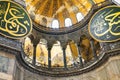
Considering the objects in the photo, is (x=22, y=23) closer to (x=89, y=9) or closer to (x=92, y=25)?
(x=92, y=25)

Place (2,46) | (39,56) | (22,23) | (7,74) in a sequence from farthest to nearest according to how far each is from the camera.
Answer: (39,56) → (22,23) → (2,46) → (7,74)

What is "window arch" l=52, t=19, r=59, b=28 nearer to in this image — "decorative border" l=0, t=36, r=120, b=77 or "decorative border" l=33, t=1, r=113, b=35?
"decorative border" l=33, t=1, r=113, b=35

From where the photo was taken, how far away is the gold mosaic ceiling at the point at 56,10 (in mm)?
18703

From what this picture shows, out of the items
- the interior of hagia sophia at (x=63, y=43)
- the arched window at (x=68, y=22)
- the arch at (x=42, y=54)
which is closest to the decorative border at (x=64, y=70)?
the interior of hagia sophia at (x=63, y=43)

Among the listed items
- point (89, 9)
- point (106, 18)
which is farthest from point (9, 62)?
point (89, 9)

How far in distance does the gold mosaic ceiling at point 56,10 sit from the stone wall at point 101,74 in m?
5.29

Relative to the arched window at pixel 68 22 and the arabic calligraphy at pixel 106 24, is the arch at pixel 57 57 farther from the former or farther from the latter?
the arabic calligraphy at pixel 106 24

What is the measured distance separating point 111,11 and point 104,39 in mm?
2046

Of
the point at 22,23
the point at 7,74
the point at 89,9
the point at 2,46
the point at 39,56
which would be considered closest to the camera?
the point at 7,74

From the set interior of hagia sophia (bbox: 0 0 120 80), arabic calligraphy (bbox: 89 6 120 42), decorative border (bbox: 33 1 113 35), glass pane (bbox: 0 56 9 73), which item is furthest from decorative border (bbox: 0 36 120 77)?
decorative border (bbox: 33 1 113 35)

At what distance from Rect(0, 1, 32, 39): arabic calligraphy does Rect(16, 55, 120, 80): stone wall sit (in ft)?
6.71

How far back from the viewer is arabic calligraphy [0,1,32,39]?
520 inches

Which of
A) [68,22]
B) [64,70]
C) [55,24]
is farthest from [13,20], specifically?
[68,22]

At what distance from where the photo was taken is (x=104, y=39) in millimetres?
14242
